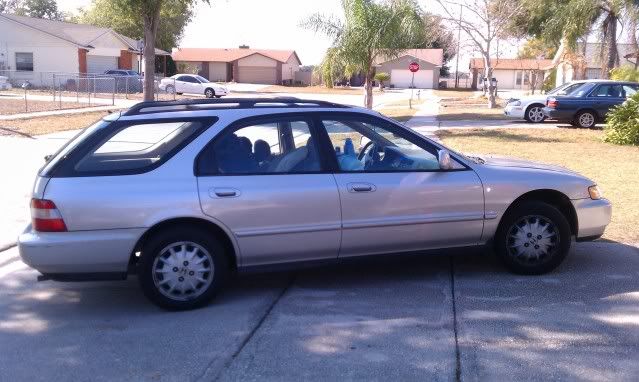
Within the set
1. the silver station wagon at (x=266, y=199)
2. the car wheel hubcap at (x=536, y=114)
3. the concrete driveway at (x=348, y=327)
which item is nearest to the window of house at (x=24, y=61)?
the car wheel hubcap at (x=536, y=114)

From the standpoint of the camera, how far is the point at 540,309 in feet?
17.8

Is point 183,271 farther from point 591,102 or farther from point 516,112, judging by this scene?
point 516,112

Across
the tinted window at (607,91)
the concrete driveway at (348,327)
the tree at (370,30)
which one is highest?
the tree at (370,30)

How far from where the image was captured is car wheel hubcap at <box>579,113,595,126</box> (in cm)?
2136

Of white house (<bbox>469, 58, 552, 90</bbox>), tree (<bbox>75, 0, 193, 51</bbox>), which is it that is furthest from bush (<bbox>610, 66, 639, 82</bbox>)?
white house (<bbox>469, 58, 552, 90</bbox>)

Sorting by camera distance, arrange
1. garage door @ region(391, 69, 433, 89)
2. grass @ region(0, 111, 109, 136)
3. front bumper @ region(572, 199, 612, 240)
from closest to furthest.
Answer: front bumper @ region(572, 199, 612, 240) → grass @ region(0, 111, 109, 136) → garage door @ region(391, 69, 433, 89)

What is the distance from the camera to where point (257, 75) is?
7869 centimetres

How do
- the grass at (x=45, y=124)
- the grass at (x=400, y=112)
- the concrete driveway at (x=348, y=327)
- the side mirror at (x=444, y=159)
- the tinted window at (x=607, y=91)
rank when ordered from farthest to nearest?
the grass at (x=400, y=112) < the tinted window at (x=607, y=91) < the grass at (x=45, y=124) < the side mirror at (x=444, y=159) < the concrete driveway at (x=348, y=327)

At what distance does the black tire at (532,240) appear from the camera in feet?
20.1

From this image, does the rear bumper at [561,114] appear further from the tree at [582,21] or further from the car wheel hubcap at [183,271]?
the car wheel hubcap at [183,271]

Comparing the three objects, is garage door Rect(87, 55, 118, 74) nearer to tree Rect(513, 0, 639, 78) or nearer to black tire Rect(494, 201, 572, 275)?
tree Rect(513, 0, 639, 78)

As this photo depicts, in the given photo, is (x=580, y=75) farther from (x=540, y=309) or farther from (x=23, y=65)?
(x=540, y=309)

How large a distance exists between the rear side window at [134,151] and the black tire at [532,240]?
2.73m

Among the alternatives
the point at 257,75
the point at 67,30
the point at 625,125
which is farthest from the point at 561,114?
the point at 257,75
